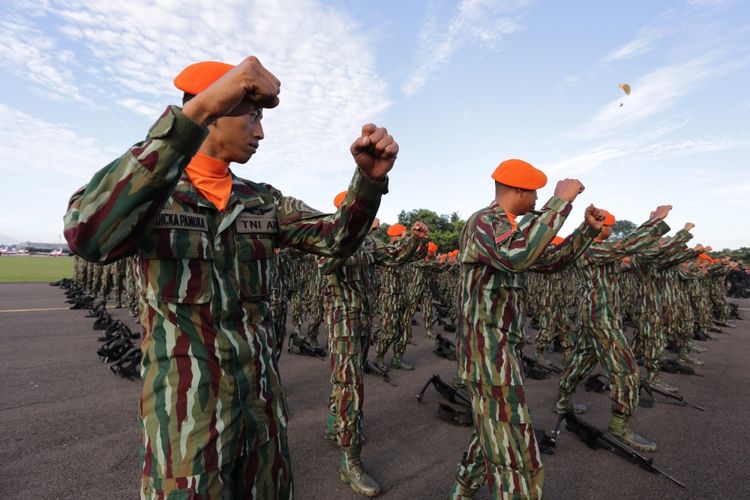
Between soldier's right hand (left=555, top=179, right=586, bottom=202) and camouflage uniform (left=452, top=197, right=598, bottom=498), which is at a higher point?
soldier's right hand (left=555, top=179, right=586, bottom=202)

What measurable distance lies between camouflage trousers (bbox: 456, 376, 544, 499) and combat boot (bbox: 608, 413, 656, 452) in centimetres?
260

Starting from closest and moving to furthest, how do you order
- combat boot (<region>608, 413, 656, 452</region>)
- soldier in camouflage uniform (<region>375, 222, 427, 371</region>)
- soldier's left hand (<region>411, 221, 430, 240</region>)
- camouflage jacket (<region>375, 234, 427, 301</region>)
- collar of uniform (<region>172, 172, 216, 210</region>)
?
collar of uniform (<region>172, 172, 216, 210</region>)
soldier's left hand (<region>411, 221, 430, 240</region>)
combat boot (<region>608, 413, 656, 452</region>)
camouflage jacket (<region>375, 234, 427, 301</region>)
soldier in camouflage uniform (<region>375, 222, 427, 371</region>)

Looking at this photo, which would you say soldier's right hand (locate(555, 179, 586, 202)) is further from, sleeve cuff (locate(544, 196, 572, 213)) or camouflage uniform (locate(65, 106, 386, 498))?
camouflage uniform (locate(65, 106, 386, 498))

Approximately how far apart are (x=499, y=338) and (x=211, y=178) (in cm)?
203

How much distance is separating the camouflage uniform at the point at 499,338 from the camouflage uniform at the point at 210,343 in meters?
1.21

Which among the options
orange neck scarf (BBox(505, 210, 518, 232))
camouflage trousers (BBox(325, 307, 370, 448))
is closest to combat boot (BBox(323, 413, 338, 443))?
camouflage trousers (BBox(325, 307, 370, 448))

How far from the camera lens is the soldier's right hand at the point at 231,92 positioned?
0.98 meters

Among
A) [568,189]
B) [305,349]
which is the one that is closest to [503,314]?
Result: [568,189]

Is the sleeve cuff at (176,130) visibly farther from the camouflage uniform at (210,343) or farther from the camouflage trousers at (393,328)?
the camouflage trousers at (393,328)

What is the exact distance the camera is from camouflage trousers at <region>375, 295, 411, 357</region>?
739cm

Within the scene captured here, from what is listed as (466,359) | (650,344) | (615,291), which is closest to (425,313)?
(650,344)

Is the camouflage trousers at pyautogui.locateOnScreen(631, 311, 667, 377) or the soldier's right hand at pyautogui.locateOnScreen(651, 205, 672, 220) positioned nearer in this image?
the soldier's right hand at pyautogui.locateOnScreen(651, 205, 672, 220)

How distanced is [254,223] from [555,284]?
329 inches

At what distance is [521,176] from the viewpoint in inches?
111
